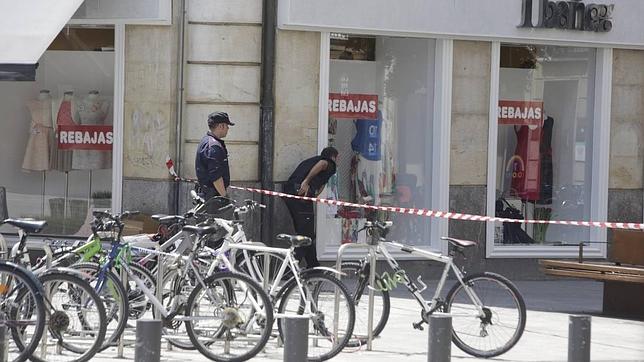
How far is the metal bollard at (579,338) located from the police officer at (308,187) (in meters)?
6.65

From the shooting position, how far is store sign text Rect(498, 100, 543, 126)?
1645 centimetres

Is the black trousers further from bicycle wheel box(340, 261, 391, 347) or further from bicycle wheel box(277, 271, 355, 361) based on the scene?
bicycle wheel box(277, 271, 355, 361)

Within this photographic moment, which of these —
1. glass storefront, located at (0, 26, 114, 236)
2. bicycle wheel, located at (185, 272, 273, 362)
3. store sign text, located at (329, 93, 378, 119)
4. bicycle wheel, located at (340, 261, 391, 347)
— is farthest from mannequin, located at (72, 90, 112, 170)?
bicycle wheel, located at (185, 272, 273, 362)

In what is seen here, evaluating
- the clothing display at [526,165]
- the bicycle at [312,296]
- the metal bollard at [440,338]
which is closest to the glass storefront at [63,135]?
the clothing display at [526,165]

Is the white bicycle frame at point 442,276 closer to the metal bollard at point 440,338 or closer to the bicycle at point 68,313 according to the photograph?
the metal bollard at point 440,338

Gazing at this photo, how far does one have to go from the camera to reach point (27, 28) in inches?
566

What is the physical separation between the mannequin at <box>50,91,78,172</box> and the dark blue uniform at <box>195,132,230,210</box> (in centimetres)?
308

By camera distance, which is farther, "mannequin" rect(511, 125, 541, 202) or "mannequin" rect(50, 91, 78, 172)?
"mannequin" rect(511, 125, 541, 202)

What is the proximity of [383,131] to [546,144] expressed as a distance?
88.1 inches

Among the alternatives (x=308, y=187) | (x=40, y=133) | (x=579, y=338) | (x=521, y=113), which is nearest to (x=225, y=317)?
(x=579, y=338)

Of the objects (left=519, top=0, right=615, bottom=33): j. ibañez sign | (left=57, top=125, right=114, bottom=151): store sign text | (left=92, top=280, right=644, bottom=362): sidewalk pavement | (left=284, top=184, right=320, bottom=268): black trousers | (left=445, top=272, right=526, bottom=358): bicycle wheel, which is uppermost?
(left=519, top=0, right=615, bottom=33): j. ibañez sign

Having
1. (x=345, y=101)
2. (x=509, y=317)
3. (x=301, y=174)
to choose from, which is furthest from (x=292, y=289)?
(x=345, y=101)

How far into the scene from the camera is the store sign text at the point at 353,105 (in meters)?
15.7

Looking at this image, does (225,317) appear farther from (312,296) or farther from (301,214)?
(301,214)
